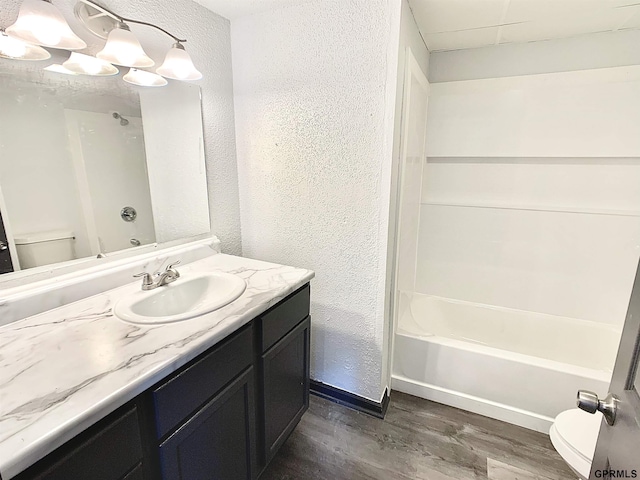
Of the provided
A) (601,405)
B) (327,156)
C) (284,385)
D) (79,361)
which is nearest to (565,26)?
(327,156)

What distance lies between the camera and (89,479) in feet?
2.27

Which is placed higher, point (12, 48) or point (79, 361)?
point (12, 48)

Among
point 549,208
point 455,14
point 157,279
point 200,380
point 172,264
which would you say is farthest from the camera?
point 549,208

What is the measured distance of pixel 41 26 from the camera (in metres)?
1.00

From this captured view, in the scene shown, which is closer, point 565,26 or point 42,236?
point 42,236

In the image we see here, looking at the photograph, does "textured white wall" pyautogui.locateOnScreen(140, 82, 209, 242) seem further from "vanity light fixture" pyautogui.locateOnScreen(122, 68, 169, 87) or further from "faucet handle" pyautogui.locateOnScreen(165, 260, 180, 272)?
"faucet handle" pyautogui.locateOnScreen(165, 260, 180, 272)

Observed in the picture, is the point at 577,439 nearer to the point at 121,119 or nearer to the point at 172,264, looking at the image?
the point at 172,264

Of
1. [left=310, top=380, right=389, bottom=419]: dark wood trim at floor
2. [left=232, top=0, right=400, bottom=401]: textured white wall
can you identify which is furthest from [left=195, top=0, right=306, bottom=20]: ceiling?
[left=310, top=380, right=389, bottom=419]: dark wood trim at floor

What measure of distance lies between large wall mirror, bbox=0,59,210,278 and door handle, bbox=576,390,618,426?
1.62 meters

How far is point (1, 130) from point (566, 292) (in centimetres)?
305

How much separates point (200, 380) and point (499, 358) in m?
1.58

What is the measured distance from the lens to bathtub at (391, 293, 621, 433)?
5.59 feet

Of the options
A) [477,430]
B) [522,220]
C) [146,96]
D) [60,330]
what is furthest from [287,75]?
[477,430]

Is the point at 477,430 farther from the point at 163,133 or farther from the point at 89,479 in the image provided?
the point at 163,133
